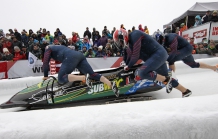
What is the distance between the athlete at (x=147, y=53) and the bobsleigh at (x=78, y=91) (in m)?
0.22

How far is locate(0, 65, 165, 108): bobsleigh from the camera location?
322 cm

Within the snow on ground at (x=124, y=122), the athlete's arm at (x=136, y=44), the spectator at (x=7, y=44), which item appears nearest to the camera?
the snow on ground at (x=124, y=122)

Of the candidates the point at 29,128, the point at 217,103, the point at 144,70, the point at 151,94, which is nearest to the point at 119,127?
the point at 29,128

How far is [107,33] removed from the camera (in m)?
9.52

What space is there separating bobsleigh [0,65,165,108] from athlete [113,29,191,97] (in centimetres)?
22

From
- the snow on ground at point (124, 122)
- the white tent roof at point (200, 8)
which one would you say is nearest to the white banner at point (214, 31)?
the white tent roof at point (200, 8)

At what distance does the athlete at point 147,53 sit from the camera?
10.0 feet

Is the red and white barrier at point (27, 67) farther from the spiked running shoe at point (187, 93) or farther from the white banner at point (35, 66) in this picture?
the spiked running shoe at point (187, 93)

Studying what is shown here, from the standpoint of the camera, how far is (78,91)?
330 cm

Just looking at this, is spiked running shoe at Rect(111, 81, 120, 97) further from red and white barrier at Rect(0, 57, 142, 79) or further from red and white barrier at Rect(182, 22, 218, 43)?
red and white barrier at Rect(182, 22, 218, 43)

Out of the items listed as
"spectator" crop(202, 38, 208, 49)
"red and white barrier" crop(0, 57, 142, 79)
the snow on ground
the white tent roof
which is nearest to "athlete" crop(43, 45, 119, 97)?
the snow on ground

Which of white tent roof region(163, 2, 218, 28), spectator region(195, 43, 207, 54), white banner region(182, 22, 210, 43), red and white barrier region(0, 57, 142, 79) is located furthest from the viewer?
white tent roof region(163, 2, 218, 28)

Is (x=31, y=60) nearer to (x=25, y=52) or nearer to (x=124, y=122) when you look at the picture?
(x=25, y=52)

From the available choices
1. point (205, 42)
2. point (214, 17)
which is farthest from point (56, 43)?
point (214, 17)
